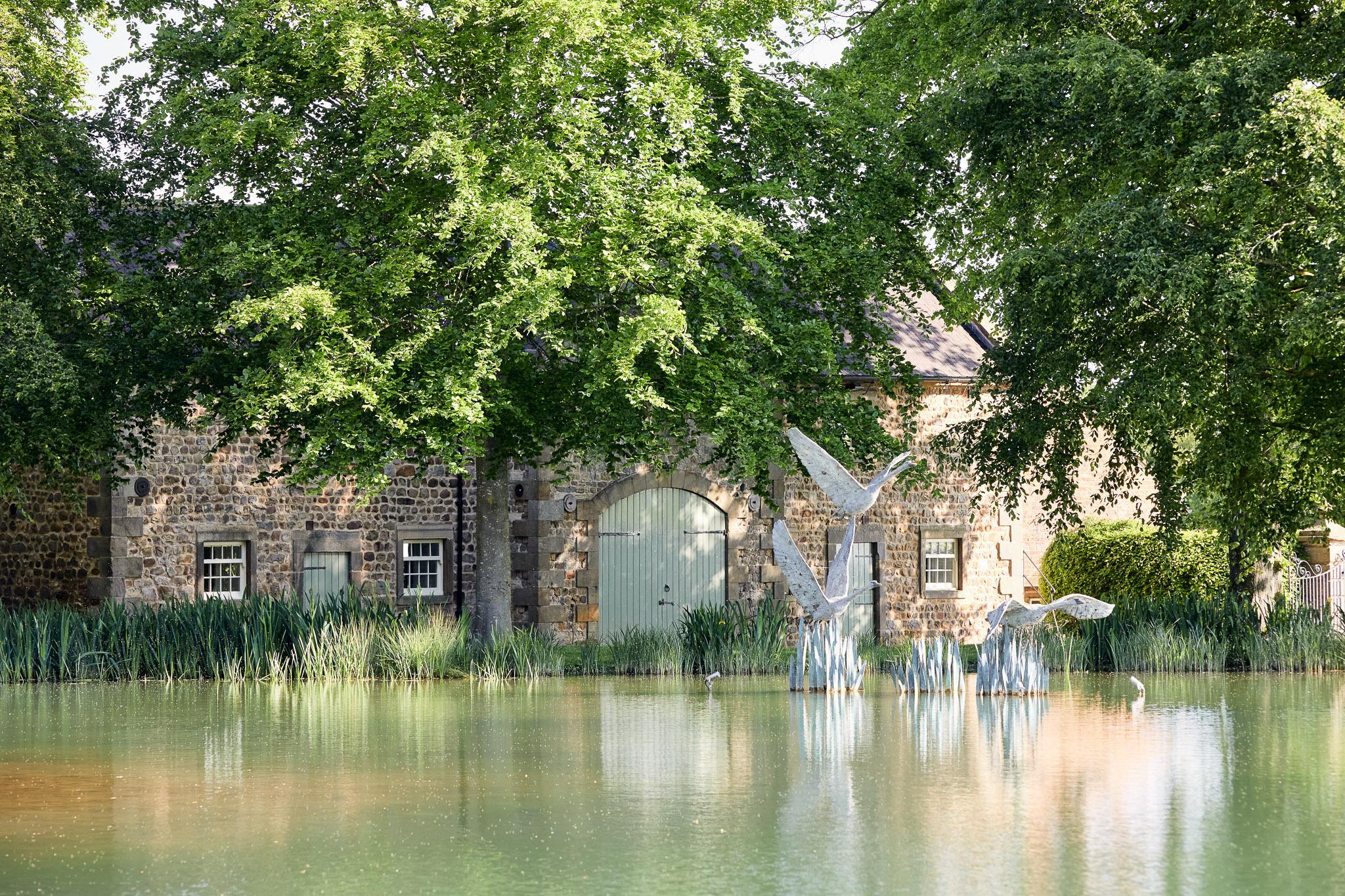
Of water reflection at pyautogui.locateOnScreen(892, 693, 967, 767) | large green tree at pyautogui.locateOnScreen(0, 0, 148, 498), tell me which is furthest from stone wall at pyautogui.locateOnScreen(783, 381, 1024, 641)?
large green tree at pyautogui.locateOnScreen(0, 0, 148, 498)

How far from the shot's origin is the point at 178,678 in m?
17.6

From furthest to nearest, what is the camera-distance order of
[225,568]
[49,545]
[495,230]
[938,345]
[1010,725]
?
[938,345] < [225,568] < [49,545] < [495,230] < [1010,725]

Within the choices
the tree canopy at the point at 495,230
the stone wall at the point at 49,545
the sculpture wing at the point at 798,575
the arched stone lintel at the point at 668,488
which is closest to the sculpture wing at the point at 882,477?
the sculpture wing at the point at 798,575

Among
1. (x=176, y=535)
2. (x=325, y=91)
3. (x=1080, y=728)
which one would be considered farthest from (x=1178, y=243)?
(x=176, y=535)

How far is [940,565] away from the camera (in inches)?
1018

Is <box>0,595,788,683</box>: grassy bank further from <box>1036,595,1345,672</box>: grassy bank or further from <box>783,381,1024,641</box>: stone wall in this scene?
<box>783,381,1024,641</box>: stone wall

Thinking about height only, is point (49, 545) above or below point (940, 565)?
above

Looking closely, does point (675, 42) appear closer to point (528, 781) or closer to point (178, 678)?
point (178, 678)

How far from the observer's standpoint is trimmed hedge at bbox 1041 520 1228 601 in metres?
23.3

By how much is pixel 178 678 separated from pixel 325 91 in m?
6.95

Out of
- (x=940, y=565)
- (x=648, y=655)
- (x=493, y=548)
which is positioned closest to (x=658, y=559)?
(x=493, y=548)

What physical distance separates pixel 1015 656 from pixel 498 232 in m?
6.88

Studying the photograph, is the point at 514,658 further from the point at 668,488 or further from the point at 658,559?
the point at 668,488

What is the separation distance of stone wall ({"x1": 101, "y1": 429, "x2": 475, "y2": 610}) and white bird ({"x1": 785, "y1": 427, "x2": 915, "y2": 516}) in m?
6.50
